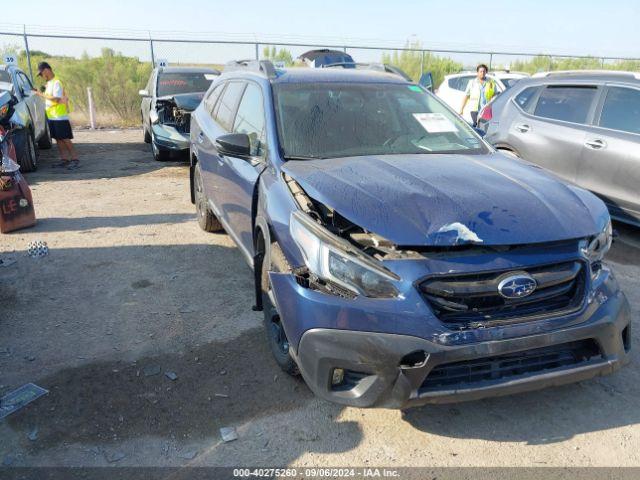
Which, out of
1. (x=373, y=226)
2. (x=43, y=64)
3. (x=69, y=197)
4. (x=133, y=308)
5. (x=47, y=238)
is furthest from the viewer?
(x=43, y=64)

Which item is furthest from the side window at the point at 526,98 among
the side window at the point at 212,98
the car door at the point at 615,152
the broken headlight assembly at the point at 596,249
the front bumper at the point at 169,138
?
the front bumper at the point at 169,138

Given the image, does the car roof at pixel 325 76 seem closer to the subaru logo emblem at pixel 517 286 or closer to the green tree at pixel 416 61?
the subaru logo emblem at pixel 517 286

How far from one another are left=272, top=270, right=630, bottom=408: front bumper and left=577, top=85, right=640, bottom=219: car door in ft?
11.0

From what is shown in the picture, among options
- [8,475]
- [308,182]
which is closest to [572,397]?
[308,182]

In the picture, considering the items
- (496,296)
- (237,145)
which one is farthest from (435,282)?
(237,145)

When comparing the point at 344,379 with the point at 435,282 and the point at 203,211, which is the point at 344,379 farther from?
the point at 203,211

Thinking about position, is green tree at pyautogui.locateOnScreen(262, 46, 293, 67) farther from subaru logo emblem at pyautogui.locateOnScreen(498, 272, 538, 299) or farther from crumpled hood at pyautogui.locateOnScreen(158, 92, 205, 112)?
subaru logo emblem at pyautogui.locateOnScreen(498, 272, 538, 299)

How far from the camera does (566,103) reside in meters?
6.41

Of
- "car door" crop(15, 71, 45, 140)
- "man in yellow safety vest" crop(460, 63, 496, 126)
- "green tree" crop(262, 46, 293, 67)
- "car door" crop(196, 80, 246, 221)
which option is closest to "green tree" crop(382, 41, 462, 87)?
"green tree" crop(262, 46, 293, 67)

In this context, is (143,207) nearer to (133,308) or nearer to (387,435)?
(133,308)

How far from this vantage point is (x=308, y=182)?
3.11 meters

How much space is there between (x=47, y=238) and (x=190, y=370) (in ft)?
11.3

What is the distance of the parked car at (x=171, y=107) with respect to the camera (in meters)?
9.73

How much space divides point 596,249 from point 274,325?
1874mm
